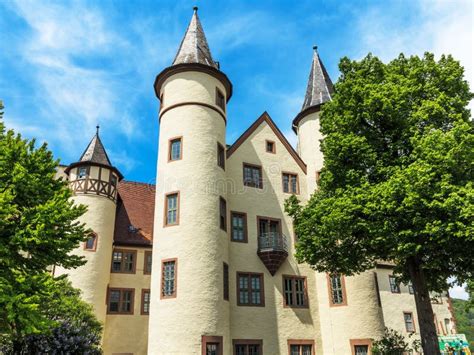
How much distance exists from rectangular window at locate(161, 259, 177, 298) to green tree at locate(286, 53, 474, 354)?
253 inches

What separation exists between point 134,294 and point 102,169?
9428 millimetres

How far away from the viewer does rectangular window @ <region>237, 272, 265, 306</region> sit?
2256cm

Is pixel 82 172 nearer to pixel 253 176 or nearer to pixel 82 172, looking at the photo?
pixel 82 172

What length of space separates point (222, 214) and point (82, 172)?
1247 centimetres

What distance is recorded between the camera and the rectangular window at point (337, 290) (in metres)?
23.6

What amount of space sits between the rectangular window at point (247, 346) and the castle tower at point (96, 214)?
993cm

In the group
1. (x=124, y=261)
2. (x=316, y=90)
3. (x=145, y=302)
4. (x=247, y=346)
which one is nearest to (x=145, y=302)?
(x=145, y=302)

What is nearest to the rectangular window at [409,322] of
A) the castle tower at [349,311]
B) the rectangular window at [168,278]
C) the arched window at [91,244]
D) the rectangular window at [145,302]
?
the castle tower at [349,311]

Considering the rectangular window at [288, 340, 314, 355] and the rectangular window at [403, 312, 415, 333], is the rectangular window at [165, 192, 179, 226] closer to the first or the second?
the rectangular window at [288, 340, 314, 355]

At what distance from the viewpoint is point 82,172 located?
2911 centimetres

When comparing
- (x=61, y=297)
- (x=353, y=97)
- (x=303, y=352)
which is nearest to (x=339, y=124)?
(x=353, y=97)

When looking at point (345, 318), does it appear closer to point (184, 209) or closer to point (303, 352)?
point (303, 352)

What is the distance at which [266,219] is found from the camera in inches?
997

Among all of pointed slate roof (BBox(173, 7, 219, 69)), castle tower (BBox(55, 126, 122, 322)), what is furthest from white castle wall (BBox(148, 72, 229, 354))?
castle tower (BBox(55, 126, 122, 322))
